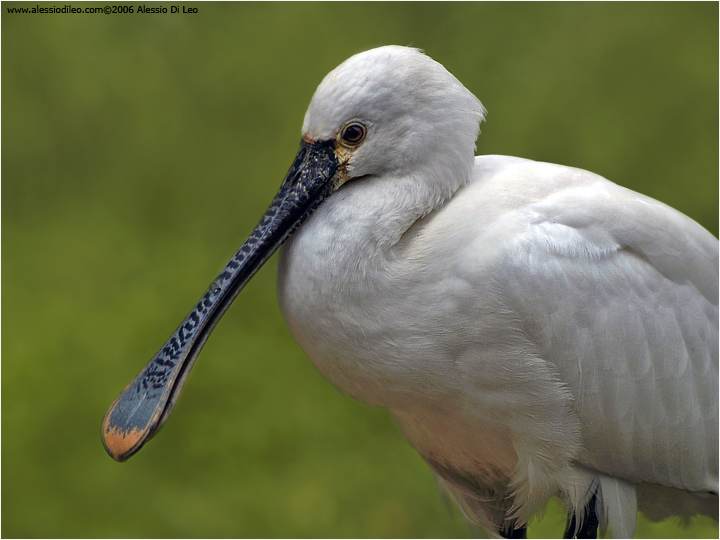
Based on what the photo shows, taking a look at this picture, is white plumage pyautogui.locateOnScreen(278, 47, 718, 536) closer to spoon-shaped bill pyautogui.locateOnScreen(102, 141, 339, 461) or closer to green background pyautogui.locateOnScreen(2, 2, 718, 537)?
spoon-shaped bill pyautogui.locateOnScreen(102, 141, 339, 461)

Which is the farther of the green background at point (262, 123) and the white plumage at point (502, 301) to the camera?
the green background at point (262, 123)

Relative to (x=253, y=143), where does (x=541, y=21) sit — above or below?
above

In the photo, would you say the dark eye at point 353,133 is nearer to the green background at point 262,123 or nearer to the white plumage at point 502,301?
the white plumage at point 502,301

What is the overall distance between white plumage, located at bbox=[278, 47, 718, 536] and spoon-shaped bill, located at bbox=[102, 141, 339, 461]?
0.03 m

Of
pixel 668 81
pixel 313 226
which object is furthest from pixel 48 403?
pixel 668 81

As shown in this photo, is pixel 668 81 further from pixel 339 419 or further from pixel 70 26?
pixel 70 26

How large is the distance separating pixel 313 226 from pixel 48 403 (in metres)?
1.96

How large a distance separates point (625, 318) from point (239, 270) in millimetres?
675

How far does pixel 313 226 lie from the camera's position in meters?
1.42

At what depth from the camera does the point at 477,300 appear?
1367 mm

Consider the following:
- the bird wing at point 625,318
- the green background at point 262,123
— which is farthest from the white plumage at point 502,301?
the green background at point 262,123

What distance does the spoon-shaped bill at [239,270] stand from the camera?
1407 millimetres

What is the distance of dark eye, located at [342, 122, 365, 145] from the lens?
1395mm

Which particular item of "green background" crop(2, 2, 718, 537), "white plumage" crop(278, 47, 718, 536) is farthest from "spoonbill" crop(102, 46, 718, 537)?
"green background" crop(2, 2, 718, 537)
